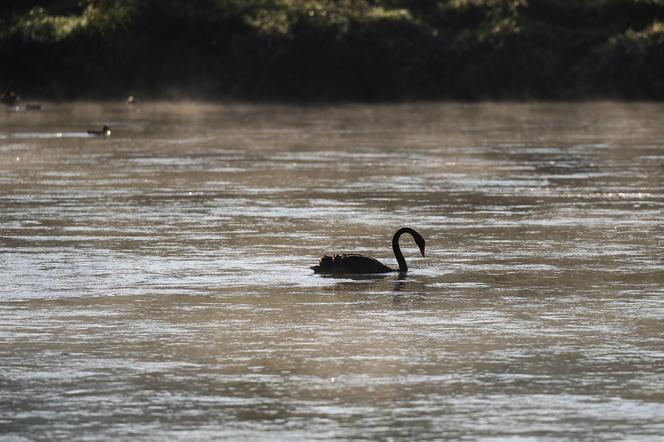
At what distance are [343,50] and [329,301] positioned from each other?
5115 centimetres

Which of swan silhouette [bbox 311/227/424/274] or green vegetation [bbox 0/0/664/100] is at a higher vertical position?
green vegetation [bbox 0/0/664/100]

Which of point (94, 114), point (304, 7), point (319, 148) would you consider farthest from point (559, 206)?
point (304, 7)

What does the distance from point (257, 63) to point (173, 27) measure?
13.9 feet

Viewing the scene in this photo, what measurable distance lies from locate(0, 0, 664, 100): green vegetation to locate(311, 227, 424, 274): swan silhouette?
152ft

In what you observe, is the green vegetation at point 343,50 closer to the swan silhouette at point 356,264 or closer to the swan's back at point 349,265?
the swan silhouette at point 356,264

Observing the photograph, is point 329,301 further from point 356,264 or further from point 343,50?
point 343,50

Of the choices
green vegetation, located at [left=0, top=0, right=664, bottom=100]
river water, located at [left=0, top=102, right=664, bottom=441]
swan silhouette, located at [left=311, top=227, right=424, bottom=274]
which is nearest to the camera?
river water, located at [left=0, top=102, right=664, bottom=441]

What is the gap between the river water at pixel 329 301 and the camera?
1111 centimetres

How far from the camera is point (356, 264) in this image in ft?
57.9

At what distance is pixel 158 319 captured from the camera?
48.4 ft

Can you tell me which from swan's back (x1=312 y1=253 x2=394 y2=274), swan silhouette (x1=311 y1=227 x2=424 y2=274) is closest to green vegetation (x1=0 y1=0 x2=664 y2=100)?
swan silhouette (x1=311 y1=227 x2=424 y2=274)

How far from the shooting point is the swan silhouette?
1747 cm

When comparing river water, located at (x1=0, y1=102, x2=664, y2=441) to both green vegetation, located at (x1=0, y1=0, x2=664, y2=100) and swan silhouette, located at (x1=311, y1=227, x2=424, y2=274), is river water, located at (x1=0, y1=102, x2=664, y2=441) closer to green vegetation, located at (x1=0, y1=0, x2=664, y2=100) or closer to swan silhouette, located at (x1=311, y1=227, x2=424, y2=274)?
swan silhouette, located at (x1=311, y1=227, x2=424, y2=274)

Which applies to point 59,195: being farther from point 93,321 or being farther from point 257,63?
point 257,63
